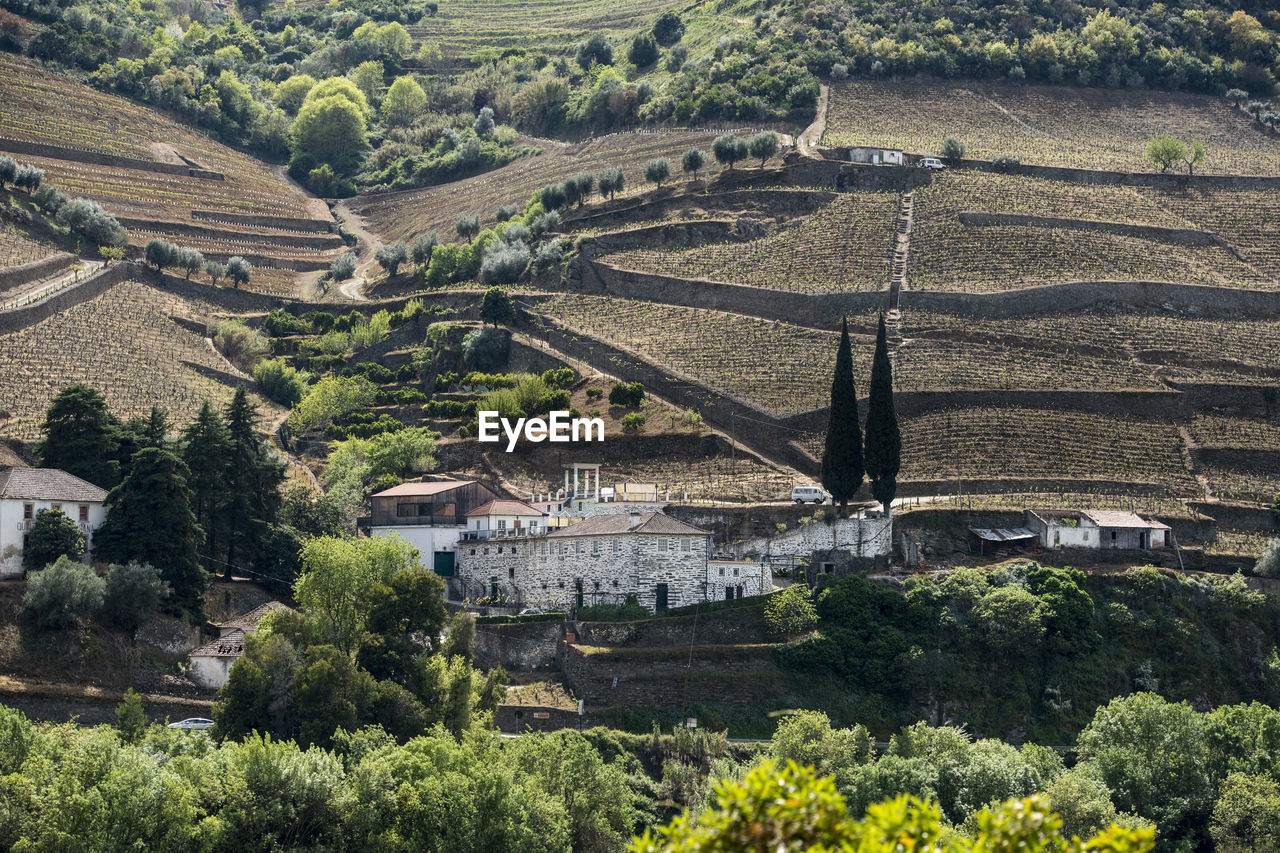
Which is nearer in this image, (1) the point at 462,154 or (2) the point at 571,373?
(2) the point at 571,373

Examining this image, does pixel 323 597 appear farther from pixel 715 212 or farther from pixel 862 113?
pixel 862 113

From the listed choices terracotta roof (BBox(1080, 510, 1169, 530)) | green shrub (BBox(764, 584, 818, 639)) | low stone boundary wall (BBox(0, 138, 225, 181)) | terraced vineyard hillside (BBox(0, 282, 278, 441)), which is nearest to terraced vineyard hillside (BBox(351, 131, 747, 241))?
low stone boundary wall (BBox(0, 138, 225, 181))

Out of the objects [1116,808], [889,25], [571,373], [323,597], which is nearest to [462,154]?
[889,25]

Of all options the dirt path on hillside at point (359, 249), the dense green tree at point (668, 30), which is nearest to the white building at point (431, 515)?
the dirt path on hillside at point (359, 249)

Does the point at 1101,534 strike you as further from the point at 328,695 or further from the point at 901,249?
the point at 328,695

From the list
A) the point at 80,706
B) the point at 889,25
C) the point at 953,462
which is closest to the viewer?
the point at 80,706

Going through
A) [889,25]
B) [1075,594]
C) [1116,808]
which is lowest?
[1116,808]

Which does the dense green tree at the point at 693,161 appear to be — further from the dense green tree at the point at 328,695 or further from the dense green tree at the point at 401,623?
the dense green tree at the point at 328,695
